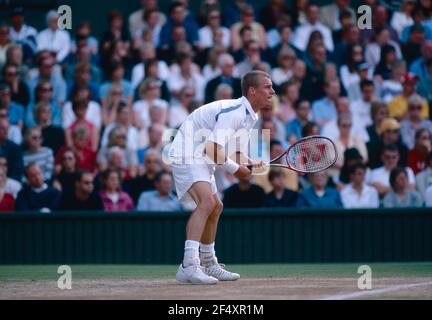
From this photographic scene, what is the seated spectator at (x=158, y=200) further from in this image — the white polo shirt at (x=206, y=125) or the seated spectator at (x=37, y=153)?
the white polo shirt at (x=206, y=125)

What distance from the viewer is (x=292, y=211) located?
12289mm

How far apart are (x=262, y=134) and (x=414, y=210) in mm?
2189

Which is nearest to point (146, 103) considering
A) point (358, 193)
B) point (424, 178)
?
point (358, 193)

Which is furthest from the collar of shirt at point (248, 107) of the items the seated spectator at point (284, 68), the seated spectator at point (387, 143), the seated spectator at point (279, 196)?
the seated spectator at point (284, 68)

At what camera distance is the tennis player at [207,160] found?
8.64m

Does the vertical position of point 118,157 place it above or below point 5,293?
above

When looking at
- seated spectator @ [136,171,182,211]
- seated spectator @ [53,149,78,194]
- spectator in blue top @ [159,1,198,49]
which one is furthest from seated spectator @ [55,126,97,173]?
spectator in blue top @ [159,1,198,49]

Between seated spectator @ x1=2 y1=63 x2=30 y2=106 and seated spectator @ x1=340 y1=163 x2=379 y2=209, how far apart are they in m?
4.40

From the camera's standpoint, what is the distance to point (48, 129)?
13586 millimetres

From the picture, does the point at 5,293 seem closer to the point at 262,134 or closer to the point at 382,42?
the point at 262,134

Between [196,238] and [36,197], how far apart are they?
4.54m

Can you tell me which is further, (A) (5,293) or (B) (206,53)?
(B) (206,53)

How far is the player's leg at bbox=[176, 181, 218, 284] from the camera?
8680 mm

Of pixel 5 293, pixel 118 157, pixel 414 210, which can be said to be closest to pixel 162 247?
pixel 118 157
